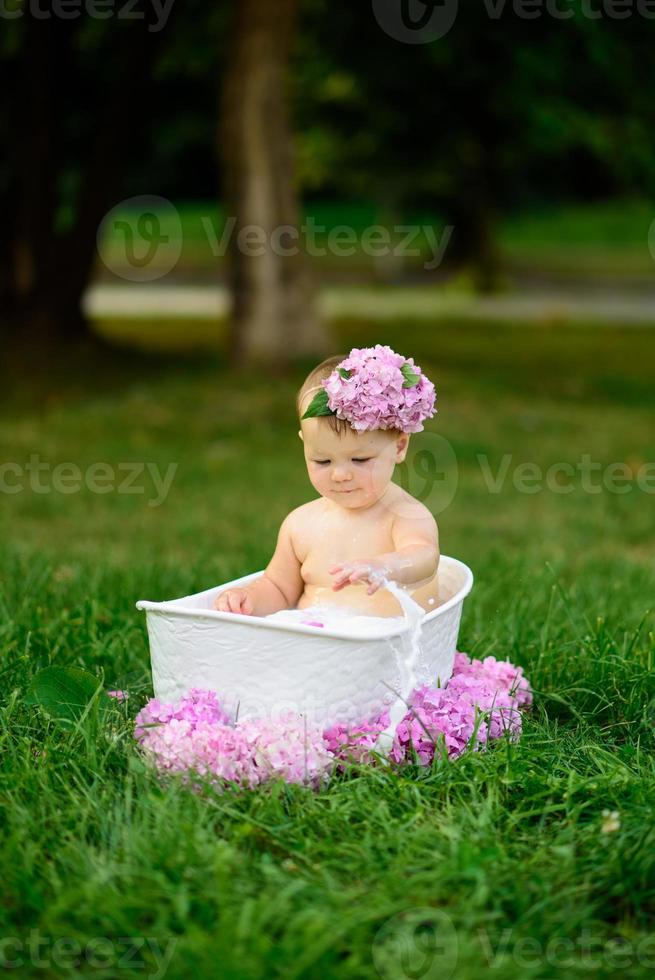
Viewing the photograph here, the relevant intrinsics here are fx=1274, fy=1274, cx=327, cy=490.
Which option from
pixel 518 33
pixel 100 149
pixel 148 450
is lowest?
pixel 148 450

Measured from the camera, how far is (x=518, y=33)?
36.0 feet

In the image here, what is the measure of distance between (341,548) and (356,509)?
0.10m

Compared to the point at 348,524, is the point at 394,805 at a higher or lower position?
lower

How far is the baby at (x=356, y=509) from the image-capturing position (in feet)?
8.82

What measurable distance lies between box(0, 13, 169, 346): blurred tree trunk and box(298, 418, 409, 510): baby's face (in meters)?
9.54

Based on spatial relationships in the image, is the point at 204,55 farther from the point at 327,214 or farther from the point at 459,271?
the point at 327,214

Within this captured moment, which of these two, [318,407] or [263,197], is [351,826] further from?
[263,197]

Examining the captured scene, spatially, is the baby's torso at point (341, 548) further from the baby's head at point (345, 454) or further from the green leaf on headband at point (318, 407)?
the green leaf on headband at point (318, 407)

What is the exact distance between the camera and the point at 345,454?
2766mm

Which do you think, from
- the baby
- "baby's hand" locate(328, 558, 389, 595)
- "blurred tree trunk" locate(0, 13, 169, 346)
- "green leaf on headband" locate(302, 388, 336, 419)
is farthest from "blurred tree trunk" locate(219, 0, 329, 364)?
"baby's hand" locate(328, 558, 389, 595)

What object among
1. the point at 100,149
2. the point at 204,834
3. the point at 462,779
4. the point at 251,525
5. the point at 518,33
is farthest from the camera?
the point at 100,149

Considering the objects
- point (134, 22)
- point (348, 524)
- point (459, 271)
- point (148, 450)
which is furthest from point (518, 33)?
point (459, 271)

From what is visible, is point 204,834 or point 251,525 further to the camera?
point 251,525

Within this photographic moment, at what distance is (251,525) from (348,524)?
3.24 m
